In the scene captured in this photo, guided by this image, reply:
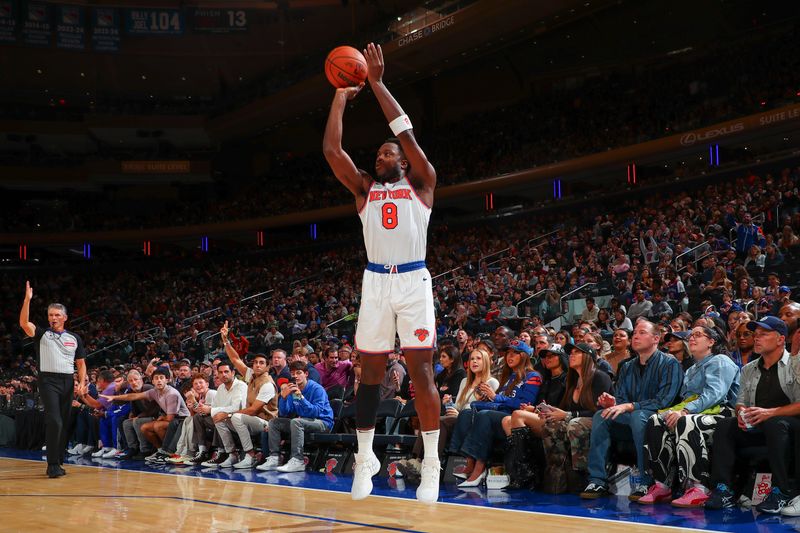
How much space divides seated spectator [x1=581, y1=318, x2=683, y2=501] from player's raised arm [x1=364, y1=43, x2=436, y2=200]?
91.9 inches

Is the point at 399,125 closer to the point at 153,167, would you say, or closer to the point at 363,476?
the point at 363,476

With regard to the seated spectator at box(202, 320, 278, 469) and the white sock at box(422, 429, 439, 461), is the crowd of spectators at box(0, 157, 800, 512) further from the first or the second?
the white sock at box(422, 429, 439, 461)

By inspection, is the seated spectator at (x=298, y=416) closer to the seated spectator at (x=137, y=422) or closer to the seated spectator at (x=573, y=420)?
the seated spectator at (x=137, y=422)

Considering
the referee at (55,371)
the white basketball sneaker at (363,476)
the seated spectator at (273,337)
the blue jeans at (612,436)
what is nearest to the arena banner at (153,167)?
the seated spectator at (273,337)

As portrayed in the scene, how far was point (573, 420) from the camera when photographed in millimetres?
6285

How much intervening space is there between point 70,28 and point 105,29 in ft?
3.75

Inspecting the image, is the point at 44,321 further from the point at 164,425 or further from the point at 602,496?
the point at 602,496

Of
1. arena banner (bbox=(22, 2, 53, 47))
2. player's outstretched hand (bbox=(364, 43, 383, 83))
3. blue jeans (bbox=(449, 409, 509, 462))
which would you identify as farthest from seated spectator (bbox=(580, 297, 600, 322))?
arena banner (bbox=(22, 2, 53, 47))

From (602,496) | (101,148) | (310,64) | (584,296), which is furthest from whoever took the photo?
(101,148)

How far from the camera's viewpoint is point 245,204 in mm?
31234

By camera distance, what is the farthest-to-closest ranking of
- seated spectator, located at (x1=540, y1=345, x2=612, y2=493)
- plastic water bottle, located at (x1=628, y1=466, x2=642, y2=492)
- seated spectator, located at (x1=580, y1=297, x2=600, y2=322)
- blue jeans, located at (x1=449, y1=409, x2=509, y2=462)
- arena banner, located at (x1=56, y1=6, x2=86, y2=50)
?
arena banner, located at (x1=56, y1=6, x2=86, y2=50), seated spectator, located at (x1=580, y1=297, x2=600, y2=322), blue jeans, located at (x1=449, y1=409, x2=509, y2=462), seated spectator, located at (x1=540, y1=345, x2=612, y2=493), plastic water bottle, located at (x1=628, y1=466, x2=642, y2=492)

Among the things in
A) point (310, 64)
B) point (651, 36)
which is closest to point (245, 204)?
point (310, 64)

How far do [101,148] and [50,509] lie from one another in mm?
30157

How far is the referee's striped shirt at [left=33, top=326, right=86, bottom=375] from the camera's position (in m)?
8.19
